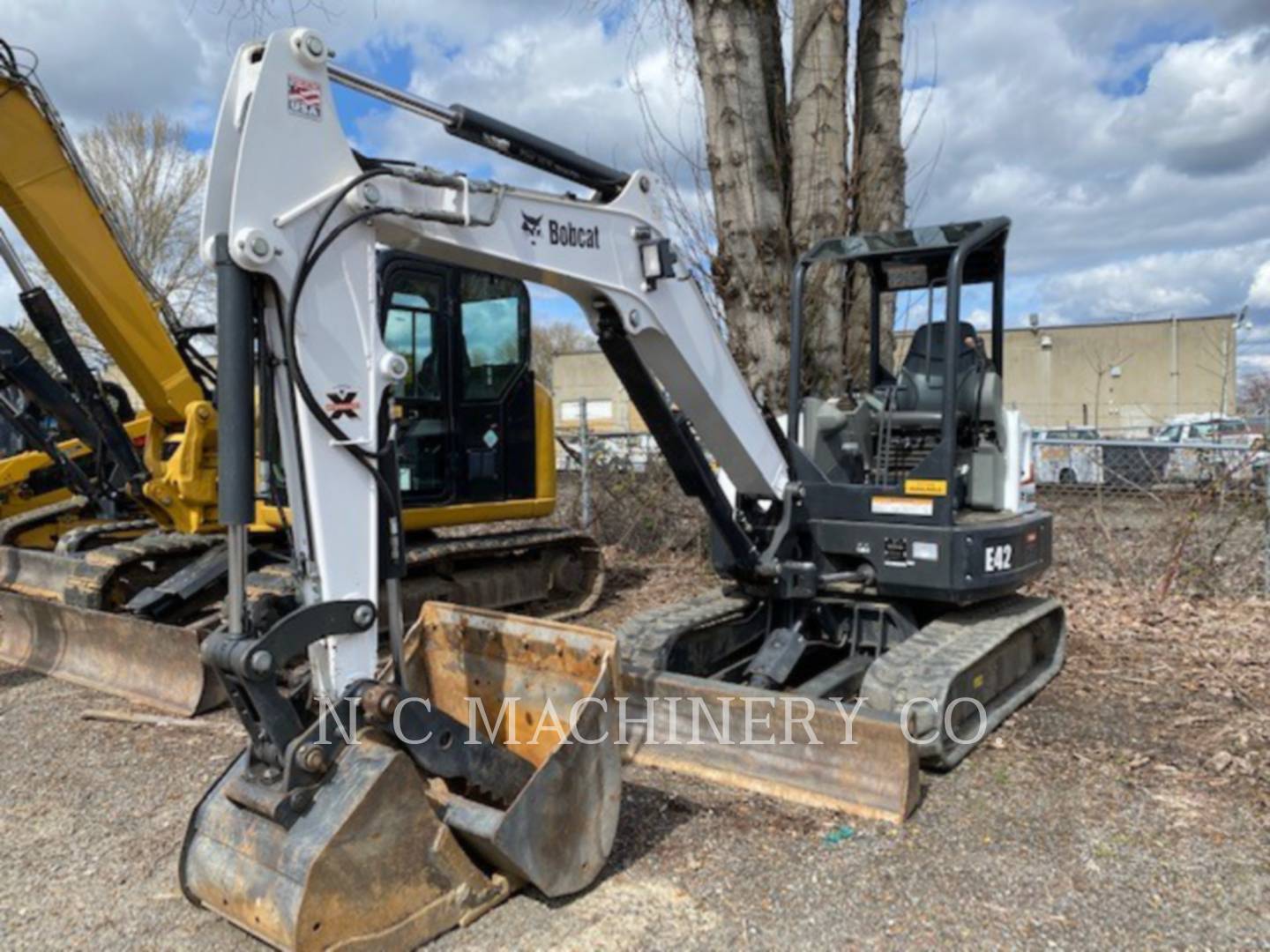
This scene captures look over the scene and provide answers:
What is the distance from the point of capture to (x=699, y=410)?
498 centimetres

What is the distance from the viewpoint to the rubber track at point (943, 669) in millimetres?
4559

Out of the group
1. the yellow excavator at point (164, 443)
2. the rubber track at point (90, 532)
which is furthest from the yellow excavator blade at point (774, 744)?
the rubber track at point (90, 532)

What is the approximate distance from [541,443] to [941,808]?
4848mm

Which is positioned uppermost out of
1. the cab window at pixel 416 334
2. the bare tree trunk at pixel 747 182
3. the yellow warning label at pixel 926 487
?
the bare tree trunk at pixel 747 182

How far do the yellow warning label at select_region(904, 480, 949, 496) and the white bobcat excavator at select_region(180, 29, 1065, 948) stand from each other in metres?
0.01

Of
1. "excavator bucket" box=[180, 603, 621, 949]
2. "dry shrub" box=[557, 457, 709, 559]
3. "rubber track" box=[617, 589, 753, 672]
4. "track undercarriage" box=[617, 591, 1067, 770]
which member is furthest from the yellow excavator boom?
"excavator bucket" box=[180, 603, 621, 949]

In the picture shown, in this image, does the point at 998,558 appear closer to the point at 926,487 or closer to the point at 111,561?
the point at 926,487

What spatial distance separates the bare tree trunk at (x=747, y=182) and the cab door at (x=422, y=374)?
7.78 feet

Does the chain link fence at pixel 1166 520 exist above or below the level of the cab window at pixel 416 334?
below

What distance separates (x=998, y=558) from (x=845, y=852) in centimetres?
210

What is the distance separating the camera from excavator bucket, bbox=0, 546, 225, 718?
Answer: 5.92 m

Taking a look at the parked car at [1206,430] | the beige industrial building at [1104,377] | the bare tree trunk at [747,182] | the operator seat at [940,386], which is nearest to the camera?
the operator seat at [940,386]

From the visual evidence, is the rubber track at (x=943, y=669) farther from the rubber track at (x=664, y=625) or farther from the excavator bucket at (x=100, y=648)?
the excavator bucket at (x=100, y=648)

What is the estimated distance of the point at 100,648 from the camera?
255 inches
